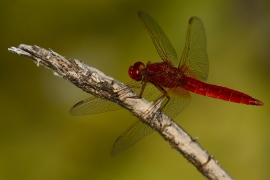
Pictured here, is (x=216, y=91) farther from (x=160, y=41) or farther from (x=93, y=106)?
(x=93, y=106)

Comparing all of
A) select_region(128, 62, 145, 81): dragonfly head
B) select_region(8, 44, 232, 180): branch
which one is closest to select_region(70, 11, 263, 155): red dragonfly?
select_region(128, 62, 145, 81): dragonfly head

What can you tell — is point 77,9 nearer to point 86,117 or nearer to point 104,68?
point 104,68

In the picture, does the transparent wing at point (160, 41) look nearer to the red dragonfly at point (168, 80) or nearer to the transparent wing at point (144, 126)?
the red dragonfly at point (168, 80)

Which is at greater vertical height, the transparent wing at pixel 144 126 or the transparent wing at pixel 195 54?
the transparent wing at pixel 195 54

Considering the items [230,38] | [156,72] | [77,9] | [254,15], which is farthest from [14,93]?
[254,15]

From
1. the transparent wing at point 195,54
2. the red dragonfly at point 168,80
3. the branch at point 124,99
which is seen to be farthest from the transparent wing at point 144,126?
the branch at point 124,99

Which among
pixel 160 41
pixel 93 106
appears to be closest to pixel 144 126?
pixel 93 106

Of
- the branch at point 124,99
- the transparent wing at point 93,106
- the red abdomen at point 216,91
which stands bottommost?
the branch at point 124,99
